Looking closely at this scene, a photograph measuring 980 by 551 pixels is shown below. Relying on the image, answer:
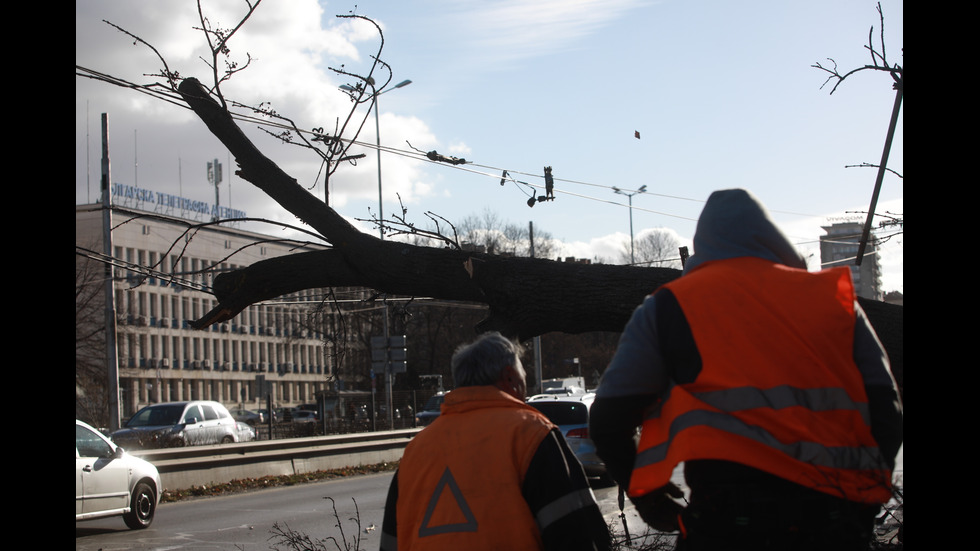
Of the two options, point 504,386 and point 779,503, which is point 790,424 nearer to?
point 779,503

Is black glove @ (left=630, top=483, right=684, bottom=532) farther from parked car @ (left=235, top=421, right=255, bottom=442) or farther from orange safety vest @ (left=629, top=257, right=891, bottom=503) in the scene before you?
parked car @ (left=235, top=421, right=255, bottom=442)

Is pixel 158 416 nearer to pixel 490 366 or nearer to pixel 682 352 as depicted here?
pixel 490 366

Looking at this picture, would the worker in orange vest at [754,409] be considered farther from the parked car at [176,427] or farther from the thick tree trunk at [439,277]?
the parked car at [176,427]

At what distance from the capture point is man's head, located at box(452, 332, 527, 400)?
3270 millimetres

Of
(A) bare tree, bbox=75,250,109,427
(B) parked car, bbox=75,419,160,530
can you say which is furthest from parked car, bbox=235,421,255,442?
(B) parked car, bbox=75,419,160,530

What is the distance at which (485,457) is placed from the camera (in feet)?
10.2

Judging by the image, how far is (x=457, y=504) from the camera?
3.10 m

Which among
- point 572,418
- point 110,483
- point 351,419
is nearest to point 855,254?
point 572,418

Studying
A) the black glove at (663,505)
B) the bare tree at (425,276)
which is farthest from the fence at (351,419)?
the black glove at (663,505)

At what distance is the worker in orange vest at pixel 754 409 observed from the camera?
2383mm

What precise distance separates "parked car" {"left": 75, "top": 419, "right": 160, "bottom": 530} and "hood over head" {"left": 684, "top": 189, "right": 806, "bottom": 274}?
11.2 meters
